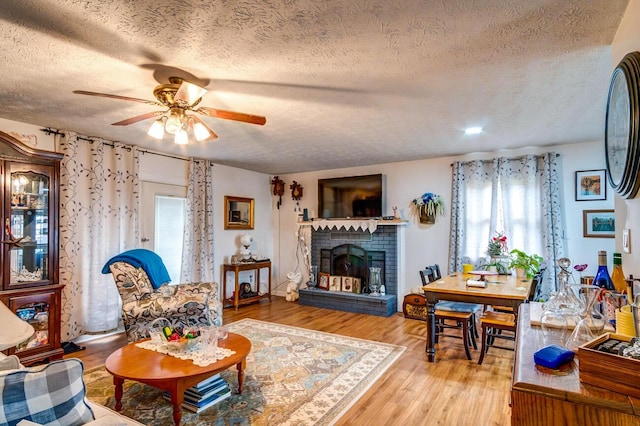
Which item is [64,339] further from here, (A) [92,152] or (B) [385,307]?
(B) [385,307]

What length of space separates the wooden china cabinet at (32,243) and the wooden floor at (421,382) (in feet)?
1.55

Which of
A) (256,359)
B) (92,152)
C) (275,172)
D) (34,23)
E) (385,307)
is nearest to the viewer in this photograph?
(34,23)

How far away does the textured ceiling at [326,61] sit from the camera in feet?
5.55

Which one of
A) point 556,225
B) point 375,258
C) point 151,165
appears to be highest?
point 151,165

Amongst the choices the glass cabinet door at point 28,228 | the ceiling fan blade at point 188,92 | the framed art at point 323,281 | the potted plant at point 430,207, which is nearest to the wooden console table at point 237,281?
the framed art at point 323,281

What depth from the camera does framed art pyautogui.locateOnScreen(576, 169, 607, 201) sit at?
4152 millimetres

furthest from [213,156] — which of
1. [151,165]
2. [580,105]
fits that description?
[580,105]

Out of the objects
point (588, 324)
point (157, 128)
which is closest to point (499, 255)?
point (588, 324)

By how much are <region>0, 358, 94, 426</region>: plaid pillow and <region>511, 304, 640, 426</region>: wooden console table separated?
127cm

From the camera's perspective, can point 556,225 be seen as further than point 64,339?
Yes

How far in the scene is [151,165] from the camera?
4777 mm

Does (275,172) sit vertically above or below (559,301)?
above

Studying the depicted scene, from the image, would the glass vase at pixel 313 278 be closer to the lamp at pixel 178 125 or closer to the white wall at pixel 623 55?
the lamp at pixel 178 125

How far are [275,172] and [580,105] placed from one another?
15.7ft
